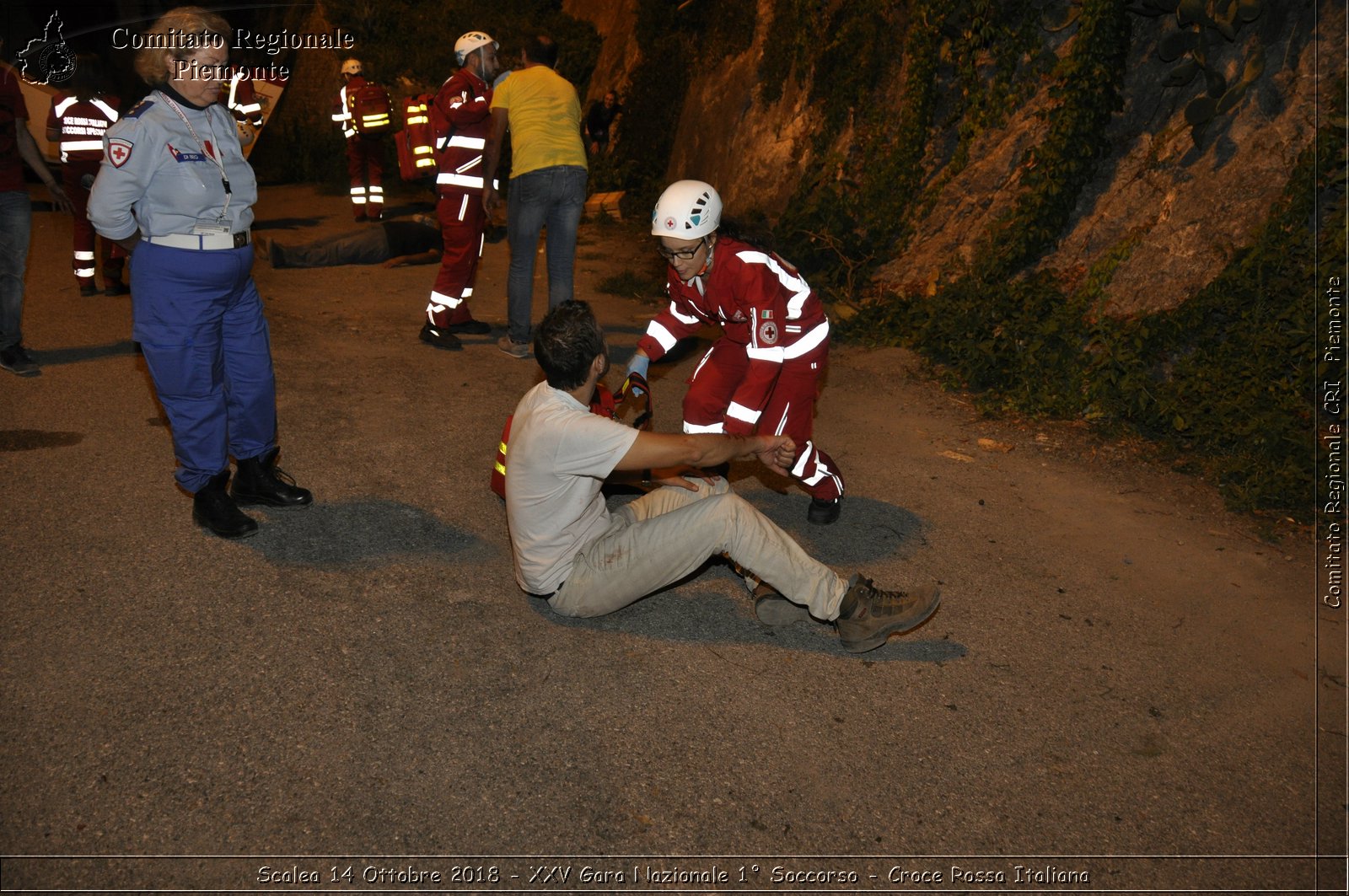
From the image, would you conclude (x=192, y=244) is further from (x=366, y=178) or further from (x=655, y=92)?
(x=655, y=92)

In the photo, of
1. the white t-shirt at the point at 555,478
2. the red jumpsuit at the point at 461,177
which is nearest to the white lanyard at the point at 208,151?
the white t-shirt at the point at 555,478

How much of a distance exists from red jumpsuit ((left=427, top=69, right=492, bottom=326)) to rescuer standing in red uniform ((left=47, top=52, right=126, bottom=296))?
281 cm

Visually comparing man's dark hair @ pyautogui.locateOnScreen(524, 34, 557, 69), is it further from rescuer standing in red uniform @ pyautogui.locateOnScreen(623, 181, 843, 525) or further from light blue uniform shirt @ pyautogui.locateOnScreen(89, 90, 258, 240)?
light blue uniform shirt @ pyautogui.locateOnScreen(89, 90, 258, 240)

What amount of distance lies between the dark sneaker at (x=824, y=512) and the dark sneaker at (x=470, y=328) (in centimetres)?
404

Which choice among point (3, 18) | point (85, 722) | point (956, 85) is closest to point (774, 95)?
point (956, 85)

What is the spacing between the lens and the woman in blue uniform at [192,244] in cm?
402

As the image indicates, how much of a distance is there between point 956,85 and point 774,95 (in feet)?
9.88

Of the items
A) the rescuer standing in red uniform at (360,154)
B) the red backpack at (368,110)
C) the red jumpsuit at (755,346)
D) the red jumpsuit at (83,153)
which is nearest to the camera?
the red jumpsuit at (755,346)

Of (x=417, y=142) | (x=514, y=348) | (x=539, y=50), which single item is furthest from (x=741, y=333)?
(x=417, y=142)

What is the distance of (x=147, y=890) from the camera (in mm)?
2738

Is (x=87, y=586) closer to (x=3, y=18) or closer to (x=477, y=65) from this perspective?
(x=477, y=65)

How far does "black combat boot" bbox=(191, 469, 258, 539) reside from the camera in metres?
4.63

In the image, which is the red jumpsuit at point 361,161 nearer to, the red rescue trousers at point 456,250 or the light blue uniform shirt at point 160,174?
the red rescue trousers at point 456,250

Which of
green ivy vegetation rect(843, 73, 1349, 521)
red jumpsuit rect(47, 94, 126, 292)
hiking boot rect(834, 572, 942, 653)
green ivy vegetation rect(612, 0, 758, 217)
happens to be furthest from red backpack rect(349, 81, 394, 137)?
hiking boot rect(834, 572, 942, 653)
